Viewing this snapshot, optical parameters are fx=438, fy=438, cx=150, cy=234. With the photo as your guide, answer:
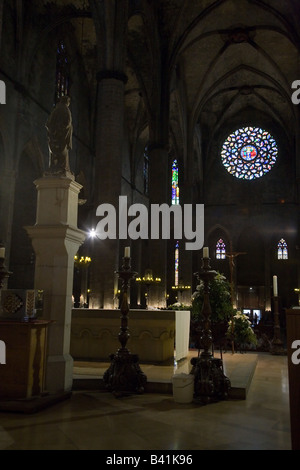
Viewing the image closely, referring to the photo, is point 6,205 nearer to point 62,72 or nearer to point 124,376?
point 62,72

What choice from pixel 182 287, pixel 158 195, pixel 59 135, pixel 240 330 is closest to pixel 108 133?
pixel 59 135

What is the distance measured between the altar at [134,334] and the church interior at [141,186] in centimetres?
4

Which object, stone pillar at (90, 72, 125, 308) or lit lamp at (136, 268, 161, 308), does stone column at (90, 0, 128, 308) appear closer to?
stone pillar at (90, 72, 125, 308)

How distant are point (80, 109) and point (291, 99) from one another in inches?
447

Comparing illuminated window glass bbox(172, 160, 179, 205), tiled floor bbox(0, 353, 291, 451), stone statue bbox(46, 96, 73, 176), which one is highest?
illuminated window glass bbox(172, 160, 179, 205)

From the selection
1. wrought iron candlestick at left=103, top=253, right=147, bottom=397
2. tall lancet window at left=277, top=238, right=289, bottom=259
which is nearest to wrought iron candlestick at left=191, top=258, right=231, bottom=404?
wrought iron candlestick at left=103, top=253, right=147, bottom=397

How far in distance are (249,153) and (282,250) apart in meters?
7.15

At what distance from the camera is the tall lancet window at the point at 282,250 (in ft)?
96.4

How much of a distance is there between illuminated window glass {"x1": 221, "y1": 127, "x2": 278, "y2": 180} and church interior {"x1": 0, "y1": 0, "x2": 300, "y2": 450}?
0.25 feet

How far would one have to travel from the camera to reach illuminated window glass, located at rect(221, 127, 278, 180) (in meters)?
30.4

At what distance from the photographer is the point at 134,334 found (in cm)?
809

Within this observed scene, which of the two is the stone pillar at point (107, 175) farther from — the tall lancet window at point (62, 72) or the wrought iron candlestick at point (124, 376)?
the tall lancet window at point (62, 72)

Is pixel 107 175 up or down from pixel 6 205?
up

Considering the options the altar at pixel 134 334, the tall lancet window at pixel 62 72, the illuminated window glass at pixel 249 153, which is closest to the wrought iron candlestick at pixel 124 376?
the altar at pixel 134 334
